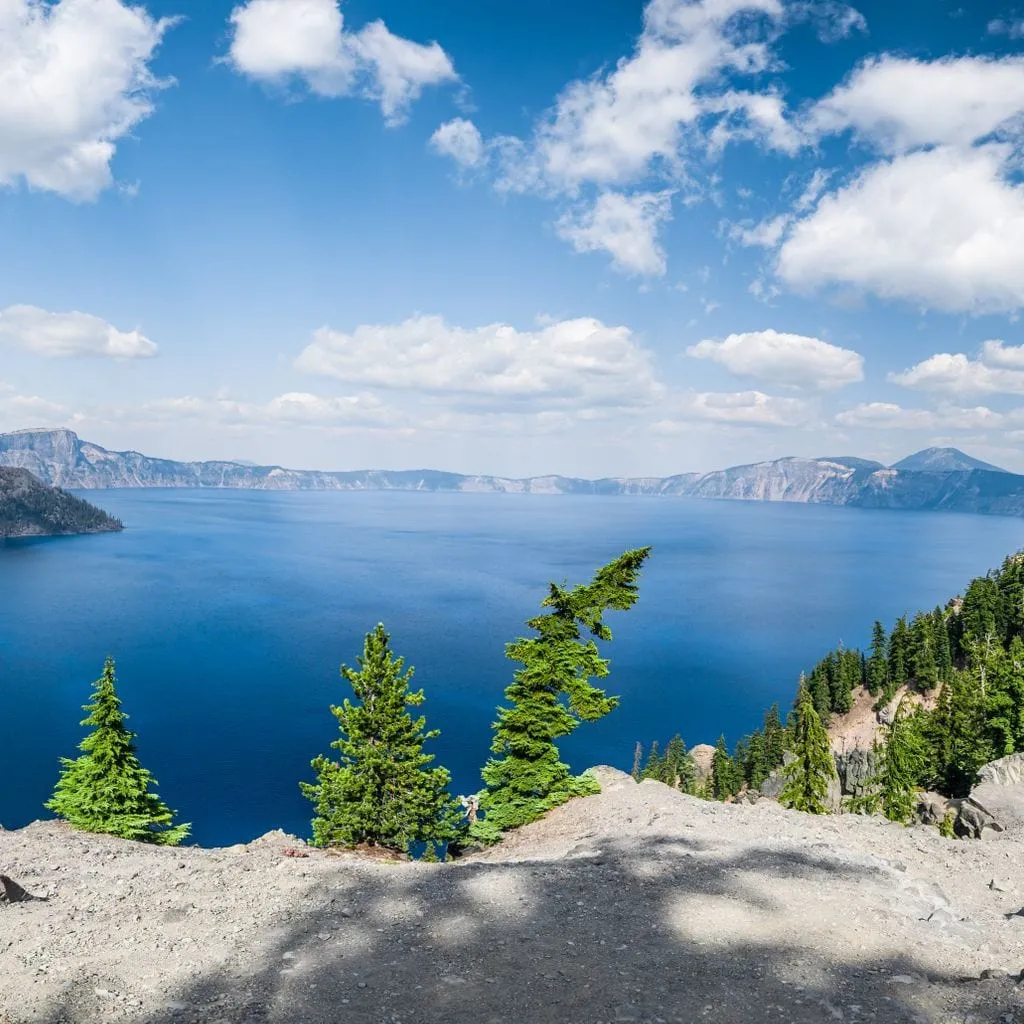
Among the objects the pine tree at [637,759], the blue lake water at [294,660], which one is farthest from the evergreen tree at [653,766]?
the blue lake water at [294,660]

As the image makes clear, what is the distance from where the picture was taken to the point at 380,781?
28.1m

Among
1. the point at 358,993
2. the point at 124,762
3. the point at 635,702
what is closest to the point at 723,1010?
the point at 358,993

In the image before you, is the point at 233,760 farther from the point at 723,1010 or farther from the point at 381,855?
the point at 723,1010

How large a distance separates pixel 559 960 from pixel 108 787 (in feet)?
71.8

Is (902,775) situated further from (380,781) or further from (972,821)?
(380,781)

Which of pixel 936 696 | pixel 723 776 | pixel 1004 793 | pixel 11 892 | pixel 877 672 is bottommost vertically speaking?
pixel 723 776

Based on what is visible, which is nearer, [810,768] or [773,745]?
[810,768]

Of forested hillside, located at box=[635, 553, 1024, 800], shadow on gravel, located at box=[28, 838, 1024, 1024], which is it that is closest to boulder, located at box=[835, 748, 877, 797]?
forested hillside, located at box=[635, 553, 1024, 800]

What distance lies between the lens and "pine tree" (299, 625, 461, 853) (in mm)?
27531

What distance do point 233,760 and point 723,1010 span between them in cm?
7647

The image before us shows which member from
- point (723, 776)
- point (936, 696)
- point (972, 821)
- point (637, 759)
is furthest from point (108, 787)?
point (936, 696)

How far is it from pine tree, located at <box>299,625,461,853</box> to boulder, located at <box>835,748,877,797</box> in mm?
59627

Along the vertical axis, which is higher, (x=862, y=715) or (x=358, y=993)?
(x=358, y=993)

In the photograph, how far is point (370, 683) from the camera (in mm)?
28859
